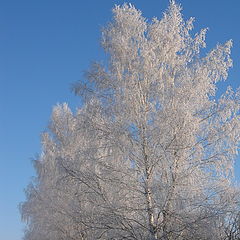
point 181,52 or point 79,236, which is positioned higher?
point 181,52

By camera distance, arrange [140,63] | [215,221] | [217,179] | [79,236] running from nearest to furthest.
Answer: [215,221], [217,179], [140,63], [79,236]

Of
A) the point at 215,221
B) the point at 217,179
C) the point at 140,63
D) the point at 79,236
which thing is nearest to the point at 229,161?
the point at 217,179

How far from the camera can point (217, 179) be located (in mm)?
12625

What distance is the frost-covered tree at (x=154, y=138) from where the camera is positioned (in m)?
12.0

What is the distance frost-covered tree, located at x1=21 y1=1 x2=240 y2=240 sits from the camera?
472 inches

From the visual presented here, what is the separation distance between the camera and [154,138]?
40.4 ft

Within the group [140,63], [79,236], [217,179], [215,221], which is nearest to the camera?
[215,221]

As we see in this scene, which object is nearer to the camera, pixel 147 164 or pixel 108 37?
pixel 147 164

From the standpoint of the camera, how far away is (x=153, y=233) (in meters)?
12.0

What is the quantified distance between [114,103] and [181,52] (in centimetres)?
275

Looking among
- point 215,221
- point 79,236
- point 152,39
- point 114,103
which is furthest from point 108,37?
point 79,236

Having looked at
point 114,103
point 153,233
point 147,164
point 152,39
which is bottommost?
point 153,233

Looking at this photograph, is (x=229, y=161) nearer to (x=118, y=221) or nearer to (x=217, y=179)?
→ (x=217, y=179)

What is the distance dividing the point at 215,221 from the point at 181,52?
524cm
